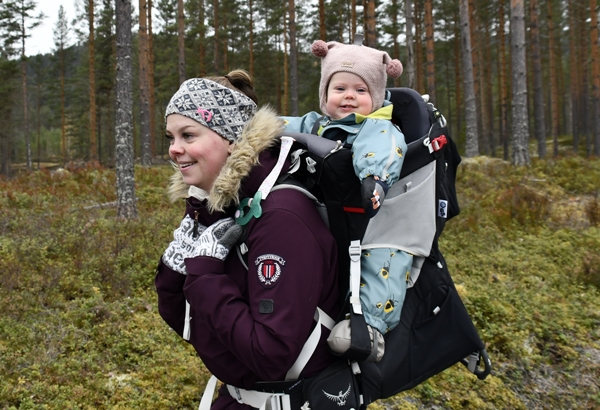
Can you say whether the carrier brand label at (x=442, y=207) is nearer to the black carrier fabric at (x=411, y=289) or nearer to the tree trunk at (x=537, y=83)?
the black carrier fabric at (x=411, y=289)

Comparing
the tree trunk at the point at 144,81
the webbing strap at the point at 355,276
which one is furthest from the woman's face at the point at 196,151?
the tree trunk at the point at 144,81

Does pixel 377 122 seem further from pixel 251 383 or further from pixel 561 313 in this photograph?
pixel 561 313

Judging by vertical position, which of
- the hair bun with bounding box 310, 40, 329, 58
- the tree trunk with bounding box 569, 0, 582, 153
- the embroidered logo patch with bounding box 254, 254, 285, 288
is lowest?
the embroidered logo patch with bounding box 254, 254, 285, 288

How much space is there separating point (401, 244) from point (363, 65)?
37.3 inches

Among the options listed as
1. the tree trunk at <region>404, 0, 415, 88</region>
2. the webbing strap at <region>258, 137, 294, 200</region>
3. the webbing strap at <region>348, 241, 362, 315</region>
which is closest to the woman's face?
the webbing strap at <region>258, 137, 294, 200</region>

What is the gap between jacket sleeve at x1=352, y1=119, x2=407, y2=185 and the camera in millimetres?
1767

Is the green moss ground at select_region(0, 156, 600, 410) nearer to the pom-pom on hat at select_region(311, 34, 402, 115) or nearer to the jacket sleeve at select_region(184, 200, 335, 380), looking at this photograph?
the jacket sleeve at select_region(184, 200, 335, 380)

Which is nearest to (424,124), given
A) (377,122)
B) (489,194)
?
(377,122)

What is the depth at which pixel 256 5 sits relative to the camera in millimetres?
31250

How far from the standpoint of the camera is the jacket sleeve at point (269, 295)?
162 cm

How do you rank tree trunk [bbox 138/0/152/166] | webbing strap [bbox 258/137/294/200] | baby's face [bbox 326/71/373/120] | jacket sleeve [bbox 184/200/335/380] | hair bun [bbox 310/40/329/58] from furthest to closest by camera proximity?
tree trunk [bbox 138/0/152/166]
hair bun [bbox 310/40/329/58]
baby's face [bbox 326/71/373/120]
webbing strap [bbox 258/137/294/200]
jacket sleeve [bbox 184/200/335/380]

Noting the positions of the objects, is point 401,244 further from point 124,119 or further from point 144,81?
point 144,81

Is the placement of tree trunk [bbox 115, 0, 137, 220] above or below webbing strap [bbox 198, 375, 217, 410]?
above

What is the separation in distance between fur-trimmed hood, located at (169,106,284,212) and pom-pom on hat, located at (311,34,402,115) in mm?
546
